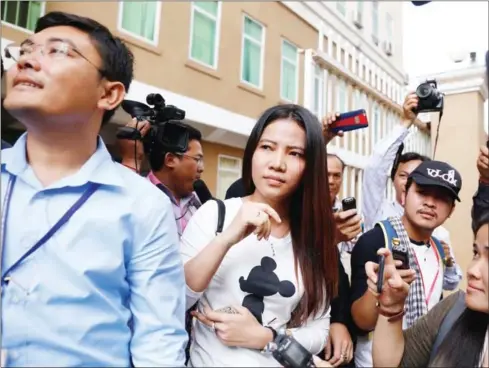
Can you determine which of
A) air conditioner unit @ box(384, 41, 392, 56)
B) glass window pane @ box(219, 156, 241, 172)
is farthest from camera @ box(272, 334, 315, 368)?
air conditioner unit @ box(384, 41, 392, 56)

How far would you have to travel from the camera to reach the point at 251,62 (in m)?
7.19

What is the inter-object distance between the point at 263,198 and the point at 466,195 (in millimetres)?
2427

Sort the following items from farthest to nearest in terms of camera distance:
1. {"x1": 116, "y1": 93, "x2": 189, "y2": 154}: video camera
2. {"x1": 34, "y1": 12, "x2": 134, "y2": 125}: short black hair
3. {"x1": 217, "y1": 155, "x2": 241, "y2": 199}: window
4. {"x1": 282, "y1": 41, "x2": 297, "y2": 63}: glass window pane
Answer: {"x1": 282, "y1": 41, "x2": 297, "y2": 63}: glass window pane, {"x1": 217, "y1": 155, "x2": 241, "y2": 199}: window, {"x1": 116, "y1": 93, "x2": 189, "y2": 154}: video camera, {"x1": 34, "y1": 12, "x2": 134, "y2": 125}: short black hair

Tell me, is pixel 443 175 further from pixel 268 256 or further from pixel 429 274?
pixel 268 256

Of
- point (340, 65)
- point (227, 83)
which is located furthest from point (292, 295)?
point (227, 83)

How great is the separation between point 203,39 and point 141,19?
107 cm

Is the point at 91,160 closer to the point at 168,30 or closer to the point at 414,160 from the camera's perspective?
the point at 414,160

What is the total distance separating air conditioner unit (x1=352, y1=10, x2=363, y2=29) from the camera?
8861 millimetres

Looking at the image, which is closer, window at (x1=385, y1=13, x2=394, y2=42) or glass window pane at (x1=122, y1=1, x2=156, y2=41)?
glass window pane at (x1=122, y1=1, x2=156, y2=41)

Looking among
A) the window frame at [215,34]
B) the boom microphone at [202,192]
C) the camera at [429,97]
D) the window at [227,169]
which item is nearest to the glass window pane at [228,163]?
the window at [227,169]

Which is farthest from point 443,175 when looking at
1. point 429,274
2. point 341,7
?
point 341,7

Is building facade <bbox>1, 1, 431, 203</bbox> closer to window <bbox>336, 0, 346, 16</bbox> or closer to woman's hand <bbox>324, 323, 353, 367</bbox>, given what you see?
window <bbox>336, 0, 346, 16</bbox>

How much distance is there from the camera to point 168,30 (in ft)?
19.5

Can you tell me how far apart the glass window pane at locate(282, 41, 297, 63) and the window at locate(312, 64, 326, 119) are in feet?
15.8
